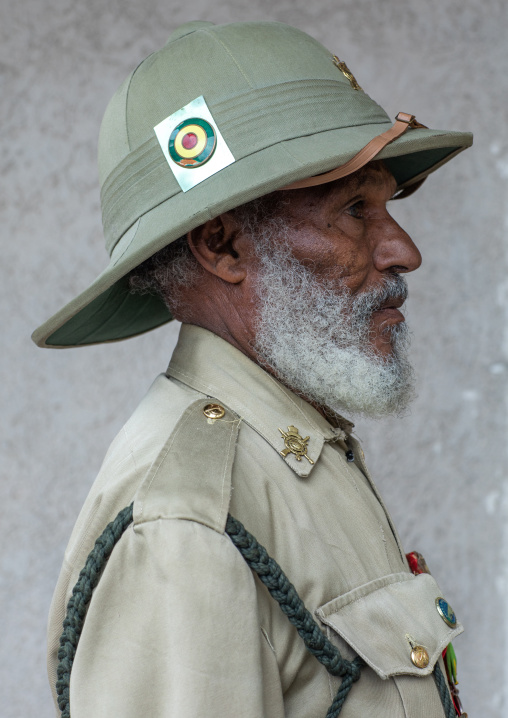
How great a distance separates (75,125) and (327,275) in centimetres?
140

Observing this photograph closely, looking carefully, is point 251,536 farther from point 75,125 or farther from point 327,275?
point 75,125

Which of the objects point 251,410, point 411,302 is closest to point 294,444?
point 251,410

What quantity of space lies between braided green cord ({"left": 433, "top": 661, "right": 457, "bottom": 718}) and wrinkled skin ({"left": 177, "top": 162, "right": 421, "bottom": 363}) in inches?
20.2

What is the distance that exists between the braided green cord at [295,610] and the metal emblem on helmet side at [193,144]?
0.55 m

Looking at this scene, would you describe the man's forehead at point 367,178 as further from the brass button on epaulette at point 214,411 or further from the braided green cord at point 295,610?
the braided green cord at point 295,610

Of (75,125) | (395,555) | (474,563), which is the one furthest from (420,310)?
(395,555)

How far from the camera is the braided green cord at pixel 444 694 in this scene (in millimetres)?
1161

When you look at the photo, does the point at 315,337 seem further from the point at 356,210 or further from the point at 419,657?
the point at 419,657

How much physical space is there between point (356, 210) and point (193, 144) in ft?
1.01

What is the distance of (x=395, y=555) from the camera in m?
1.28

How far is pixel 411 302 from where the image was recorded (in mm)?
2520

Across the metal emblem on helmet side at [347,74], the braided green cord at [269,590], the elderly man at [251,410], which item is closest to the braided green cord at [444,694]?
the elderly man at [251,410]

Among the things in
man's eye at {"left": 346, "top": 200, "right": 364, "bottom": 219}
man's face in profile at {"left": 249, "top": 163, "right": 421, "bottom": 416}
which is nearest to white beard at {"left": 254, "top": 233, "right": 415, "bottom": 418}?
man's face in profile at {"left": 249, "top": 163, "right": 421, "bottom": 416}

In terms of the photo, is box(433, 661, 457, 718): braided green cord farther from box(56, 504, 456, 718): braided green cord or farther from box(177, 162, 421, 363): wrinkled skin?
box(177, 162, 421, 363): wrinkled skin
